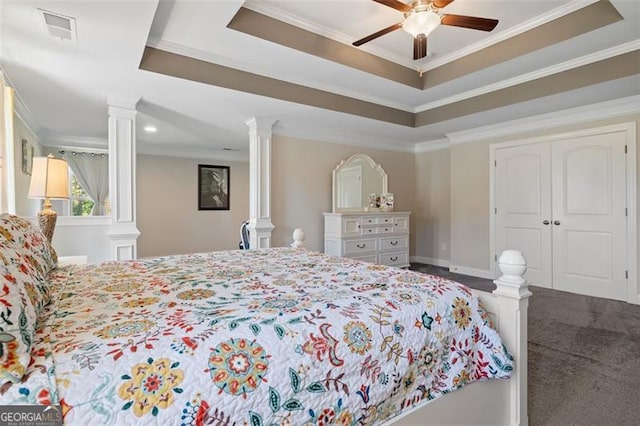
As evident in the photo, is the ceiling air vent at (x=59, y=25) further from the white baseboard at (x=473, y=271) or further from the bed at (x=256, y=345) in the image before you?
the white baseboard at (x=473, y=271)

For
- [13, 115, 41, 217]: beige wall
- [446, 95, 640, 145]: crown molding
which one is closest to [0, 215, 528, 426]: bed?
[13, 115, 41, 217]: beige wall

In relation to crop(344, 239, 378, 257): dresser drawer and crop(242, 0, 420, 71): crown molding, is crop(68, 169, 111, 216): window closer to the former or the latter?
crop(344, 239, 378, 257): dresser drawer

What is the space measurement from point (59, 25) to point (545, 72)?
4.15 meters

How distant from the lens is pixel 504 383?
59.7 inches

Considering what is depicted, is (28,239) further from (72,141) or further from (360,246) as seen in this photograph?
(72,141)

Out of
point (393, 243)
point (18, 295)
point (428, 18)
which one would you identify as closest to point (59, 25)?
point (18, 295)

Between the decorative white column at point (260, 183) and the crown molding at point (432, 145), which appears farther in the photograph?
the crown molding at point (432, 145)

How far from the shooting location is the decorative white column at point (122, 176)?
3.25 m

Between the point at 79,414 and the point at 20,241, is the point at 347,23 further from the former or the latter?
the point at 79,414

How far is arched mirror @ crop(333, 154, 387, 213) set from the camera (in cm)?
507

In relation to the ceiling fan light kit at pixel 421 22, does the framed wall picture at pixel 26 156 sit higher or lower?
lower

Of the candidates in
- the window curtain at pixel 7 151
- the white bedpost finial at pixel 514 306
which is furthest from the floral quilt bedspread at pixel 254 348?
the window curtain at pixel 7 151

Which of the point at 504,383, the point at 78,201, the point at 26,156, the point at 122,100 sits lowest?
the point at 504,383

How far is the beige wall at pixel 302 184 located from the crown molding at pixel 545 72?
1.57 meters
